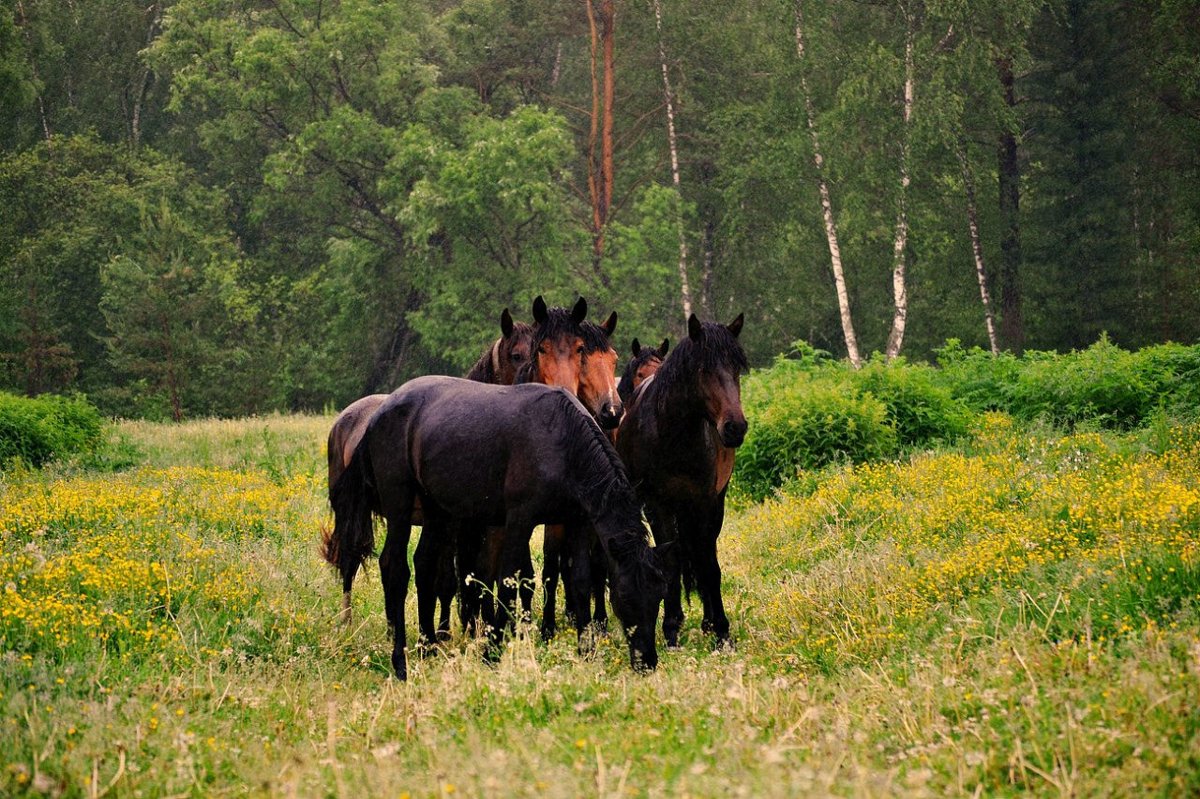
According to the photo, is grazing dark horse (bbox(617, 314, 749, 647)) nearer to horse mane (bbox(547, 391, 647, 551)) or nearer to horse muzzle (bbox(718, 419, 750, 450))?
horse muzzle (bbox(718, 419, 750, 450))

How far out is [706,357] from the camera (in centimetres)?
788

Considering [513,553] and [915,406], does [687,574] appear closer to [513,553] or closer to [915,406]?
[513,553]

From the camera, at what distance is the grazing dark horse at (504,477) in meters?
6.61

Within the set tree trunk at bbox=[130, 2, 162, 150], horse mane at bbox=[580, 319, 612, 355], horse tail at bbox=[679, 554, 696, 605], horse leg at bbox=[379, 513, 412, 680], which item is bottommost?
horse tail at bbox=[679, 554, 696, 605]

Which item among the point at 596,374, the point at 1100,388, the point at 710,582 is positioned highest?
the point at 596,374

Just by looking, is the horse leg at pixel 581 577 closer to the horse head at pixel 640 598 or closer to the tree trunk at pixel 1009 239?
the horse head at pixel 640 598

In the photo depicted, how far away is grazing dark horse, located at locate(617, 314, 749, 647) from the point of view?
786 cm

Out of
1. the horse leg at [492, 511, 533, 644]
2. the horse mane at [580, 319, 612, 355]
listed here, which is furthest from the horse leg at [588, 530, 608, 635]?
the horse mane at [580, 319, 612, 355]

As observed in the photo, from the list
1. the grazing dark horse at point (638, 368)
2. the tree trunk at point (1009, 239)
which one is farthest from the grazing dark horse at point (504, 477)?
the tree trunk at point (1009, 239)

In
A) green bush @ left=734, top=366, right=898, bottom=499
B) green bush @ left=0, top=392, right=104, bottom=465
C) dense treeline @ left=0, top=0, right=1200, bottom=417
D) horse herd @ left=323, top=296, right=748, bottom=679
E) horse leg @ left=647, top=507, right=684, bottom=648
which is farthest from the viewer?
dense treeline @ left=0, top=0, right=1200, bottom=417

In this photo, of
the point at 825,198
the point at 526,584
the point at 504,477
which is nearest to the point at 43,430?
the point at 504,477

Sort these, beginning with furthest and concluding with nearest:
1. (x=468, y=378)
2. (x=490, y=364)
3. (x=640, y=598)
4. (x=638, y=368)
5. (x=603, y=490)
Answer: (x=638, y=368) < (x=490, y=364) < (x=468, y=378) < (x=603, y=490) < (x=640, y=598)

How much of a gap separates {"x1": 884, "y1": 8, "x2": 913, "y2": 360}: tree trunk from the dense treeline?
0.32ft

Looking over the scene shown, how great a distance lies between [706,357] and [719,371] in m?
0.16
